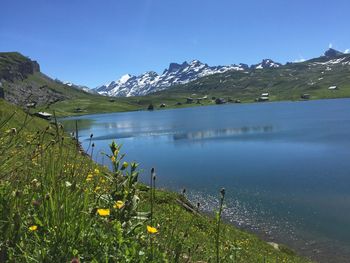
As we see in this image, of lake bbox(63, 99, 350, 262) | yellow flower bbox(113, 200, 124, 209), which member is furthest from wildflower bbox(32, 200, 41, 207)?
lake bbox(63, 99, 350, 262)

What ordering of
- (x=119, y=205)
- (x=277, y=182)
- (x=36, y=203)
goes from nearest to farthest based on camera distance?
(x=36, y=203) < (x=119, y=205) < (x=277, y=182)

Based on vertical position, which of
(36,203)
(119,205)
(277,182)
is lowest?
(277,182)

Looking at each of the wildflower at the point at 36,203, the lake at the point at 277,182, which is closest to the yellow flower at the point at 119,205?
the wildflower at the point at 36,203

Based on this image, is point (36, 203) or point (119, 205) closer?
point (36, 203)

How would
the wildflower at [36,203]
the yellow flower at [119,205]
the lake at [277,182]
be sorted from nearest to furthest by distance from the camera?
the wildflower at [36,203] < the yellow flower at [119,205] < the lake at [277,182]

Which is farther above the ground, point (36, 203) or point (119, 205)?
point (36, 203)

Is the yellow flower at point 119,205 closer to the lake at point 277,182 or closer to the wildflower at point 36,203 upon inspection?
the wildflower at point 36,203

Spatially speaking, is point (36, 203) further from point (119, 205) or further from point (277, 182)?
point (277, 182)

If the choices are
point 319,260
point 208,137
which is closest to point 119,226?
point 319,260

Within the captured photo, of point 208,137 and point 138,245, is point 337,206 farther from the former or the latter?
point 208,137

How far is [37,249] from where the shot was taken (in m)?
4.33

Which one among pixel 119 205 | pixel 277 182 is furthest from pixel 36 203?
pixel 277 182

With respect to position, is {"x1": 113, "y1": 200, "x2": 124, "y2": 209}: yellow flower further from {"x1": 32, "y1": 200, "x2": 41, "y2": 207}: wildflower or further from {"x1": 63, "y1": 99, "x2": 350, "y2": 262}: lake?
{"x1": 63, "y1": 99, "x2": 350, "y2": 262}: lake

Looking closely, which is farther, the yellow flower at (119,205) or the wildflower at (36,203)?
the yellow flower at (119,205)
